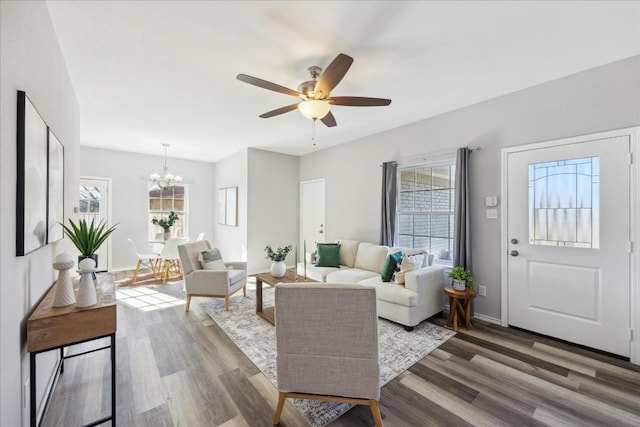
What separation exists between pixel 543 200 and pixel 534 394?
1.90m

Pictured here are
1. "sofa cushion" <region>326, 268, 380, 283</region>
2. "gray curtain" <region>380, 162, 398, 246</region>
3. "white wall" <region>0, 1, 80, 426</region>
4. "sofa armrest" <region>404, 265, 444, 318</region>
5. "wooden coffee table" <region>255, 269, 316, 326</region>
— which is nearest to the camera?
"white wall" <region>0, 1, 80, 426</region>

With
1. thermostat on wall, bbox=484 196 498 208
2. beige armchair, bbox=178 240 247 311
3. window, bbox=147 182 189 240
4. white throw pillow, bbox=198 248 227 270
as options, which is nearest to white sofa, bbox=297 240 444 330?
thermostat on wall, bbox=484 196 498 208

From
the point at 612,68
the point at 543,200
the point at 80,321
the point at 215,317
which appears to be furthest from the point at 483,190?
the point at 80,321

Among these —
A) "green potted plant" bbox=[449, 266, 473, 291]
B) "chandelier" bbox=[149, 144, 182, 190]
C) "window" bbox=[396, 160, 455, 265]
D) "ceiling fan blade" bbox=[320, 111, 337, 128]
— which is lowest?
→ "green potted plant" bbox=[449, 266, 473, 291]

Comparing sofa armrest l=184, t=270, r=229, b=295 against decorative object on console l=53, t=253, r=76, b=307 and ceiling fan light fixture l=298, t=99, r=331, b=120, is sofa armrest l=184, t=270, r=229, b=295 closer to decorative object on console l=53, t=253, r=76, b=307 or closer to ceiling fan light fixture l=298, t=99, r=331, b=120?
decorative object on console l=53, t=253, r=76, b=307

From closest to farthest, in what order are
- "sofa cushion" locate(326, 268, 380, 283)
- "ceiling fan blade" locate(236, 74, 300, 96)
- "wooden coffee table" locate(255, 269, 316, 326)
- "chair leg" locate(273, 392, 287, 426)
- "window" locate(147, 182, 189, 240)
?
"chair leg" locate(273, 392, 287, 426), "ceiling fan blade" locate(236, 74, 300, 96), "wooden coffee table" locate(255, 269, 316, 326), "sofa cushion" locate(326, 268, 380, 283), "window" locate(147, 182, 189, 240)

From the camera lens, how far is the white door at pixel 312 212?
222 inches

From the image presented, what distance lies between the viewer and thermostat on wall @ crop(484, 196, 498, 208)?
3133 mm

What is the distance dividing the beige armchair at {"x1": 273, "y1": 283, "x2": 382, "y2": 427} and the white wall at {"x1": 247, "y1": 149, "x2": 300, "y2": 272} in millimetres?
4017

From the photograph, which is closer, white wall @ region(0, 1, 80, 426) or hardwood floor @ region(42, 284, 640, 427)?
white wall @ region(0, 1, 80, 426)

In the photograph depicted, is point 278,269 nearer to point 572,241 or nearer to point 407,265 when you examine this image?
point 407,265

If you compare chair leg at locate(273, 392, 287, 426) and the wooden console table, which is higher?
the wooden console table

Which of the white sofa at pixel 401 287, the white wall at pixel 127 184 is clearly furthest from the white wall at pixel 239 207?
the white sofa at pixel 401 287

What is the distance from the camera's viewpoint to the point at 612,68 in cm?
242
